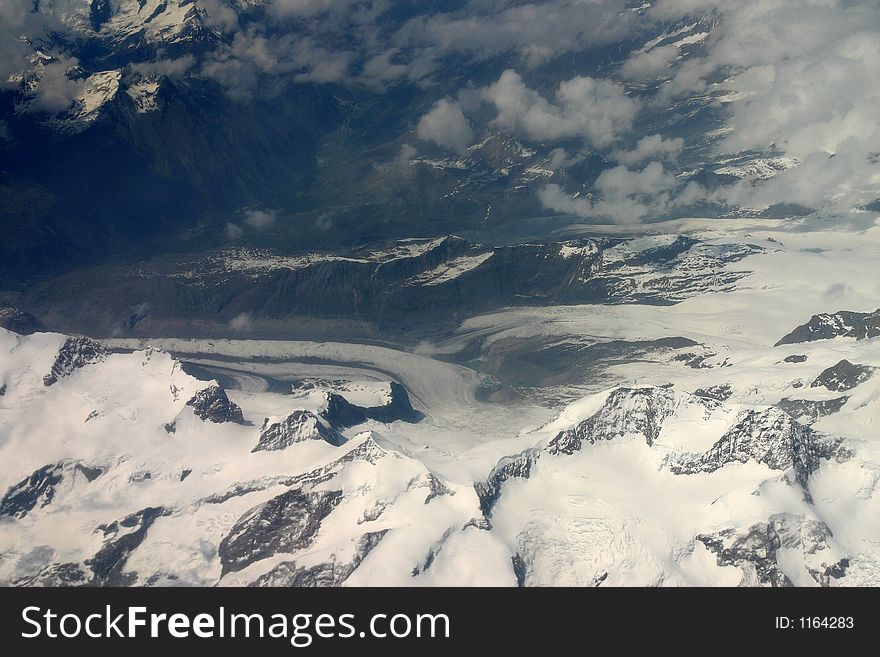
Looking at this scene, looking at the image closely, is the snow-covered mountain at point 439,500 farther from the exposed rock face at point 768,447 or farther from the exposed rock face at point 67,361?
the exposed rock face at point 67,361

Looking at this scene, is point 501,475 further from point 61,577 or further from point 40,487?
point 40,487

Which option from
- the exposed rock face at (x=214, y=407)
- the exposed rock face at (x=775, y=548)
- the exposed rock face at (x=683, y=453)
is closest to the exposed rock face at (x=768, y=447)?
the exposed rock face at (x=683, y=453)

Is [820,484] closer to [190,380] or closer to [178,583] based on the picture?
[178,583]

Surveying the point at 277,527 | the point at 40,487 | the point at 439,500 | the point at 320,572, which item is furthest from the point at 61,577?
the point at 439,500

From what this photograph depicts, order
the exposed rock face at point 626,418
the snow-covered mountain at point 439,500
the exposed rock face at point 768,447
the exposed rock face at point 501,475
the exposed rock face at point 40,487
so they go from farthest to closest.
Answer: the exposed rock face at point 40,487 < the exposed rock face at point 626,418 < the exposed rock face at point 501,475 < the exposed rock face at point 768,447 < the snow-covered mountain at point 439,500

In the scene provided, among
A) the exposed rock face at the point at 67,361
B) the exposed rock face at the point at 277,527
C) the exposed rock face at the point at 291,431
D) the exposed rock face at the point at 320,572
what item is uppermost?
the exposed rock face at the point at 67,361
